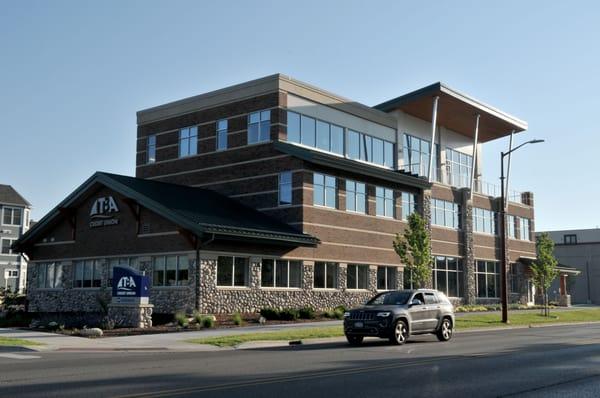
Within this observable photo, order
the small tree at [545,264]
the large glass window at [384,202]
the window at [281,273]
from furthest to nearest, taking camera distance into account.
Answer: the small tree at [545,264] < the large glass window at [384,202] < the window at [281,273]

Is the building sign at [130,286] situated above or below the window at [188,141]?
below

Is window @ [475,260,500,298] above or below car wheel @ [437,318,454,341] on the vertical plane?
above

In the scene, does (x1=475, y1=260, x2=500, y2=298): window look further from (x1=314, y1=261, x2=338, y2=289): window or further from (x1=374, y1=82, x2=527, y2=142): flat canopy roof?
(x1=314, y1=261, x2=338, y2=289): window

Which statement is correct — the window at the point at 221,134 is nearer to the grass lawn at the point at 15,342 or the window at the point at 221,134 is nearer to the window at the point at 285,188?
the window at the point at 285,188

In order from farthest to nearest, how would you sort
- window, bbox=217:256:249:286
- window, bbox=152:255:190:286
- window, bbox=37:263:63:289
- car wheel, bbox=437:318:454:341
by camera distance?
window, bbox=37:263:63:289 → window, bbox=217:256:249:286 → window, bbox=152:255:190:286 → car wheel, bbox=437:318:454:341

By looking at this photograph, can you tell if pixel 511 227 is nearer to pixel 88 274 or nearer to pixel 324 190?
pixel 324 190

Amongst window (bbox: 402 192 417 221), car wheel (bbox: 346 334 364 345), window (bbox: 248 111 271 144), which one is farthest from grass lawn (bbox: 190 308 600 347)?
window (bbox: 248 111 271 144)

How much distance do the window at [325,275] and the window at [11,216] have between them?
183 feet

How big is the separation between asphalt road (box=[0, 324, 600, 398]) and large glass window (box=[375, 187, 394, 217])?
21097mm

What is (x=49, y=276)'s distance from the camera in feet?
129

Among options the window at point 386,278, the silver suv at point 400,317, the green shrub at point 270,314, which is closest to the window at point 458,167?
the window at point 386,278

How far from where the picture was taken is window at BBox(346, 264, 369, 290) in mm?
38750

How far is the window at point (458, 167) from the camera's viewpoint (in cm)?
5012

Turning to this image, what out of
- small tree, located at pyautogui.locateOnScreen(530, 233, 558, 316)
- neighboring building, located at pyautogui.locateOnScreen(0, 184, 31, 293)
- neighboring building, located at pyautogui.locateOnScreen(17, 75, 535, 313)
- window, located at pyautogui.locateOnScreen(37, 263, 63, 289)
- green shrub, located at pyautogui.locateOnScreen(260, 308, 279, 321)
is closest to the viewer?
green shrub, located at pyautogui.locateOnScreen(260, 308, 279, 321)
